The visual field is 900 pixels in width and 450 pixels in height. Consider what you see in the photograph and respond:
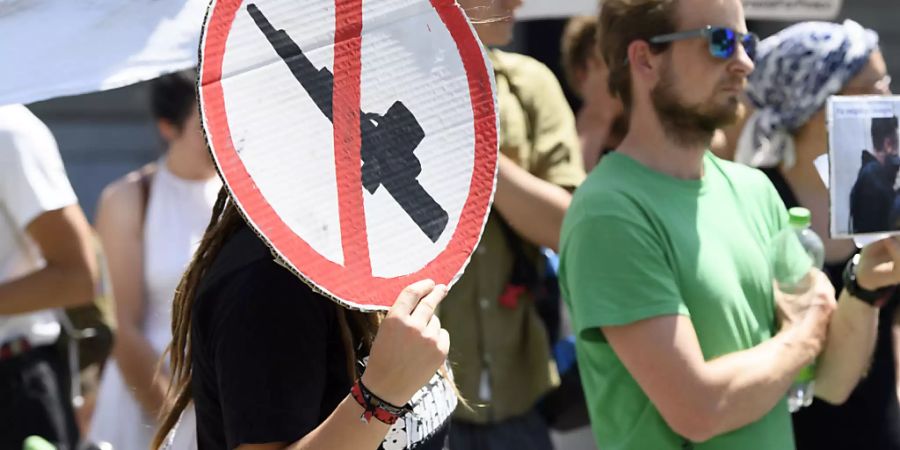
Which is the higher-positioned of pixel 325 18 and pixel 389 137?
pixel 325 18

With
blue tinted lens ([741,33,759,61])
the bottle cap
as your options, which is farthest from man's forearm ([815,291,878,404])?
blue tinted lens ([741,33,759,61])

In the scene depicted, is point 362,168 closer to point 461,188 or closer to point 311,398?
point 461,188

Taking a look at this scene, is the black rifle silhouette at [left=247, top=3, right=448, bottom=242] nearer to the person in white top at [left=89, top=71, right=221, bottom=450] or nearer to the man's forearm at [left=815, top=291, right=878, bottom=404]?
the man's forearm at [left=815, top=291, right=878, bottom=404]

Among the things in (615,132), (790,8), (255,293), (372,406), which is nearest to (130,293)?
(615,132)

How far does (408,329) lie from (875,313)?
1660 millimetres

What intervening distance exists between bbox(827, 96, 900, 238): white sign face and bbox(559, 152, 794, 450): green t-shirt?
20 cm

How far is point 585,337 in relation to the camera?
2766mm

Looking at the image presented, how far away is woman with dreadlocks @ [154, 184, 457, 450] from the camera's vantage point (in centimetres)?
168

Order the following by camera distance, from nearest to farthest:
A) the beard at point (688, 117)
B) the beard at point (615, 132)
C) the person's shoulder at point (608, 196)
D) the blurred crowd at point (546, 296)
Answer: the blurred crowd at point (546, 296) → the person's shoulder at point (608, 196) → the beard at point (688, 117) → the beard at point (615, 132)

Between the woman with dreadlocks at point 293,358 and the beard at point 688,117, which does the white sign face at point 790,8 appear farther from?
the woman with dreadlocks at point 293,358

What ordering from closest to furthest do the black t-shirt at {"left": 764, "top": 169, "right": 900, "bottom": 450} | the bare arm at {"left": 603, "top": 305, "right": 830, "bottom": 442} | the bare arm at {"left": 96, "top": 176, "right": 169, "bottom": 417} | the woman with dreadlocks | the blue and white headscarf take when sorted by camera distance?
1. the woman with dreadlocks
2. the bare arm at {"left": 603, "top": 305, "right": 830, "bottom": 442}
3. the black t-shirt at {"left": 764, "top": 169, "right": 900, "bottom": 450}
4. the blue and white headscarf
5. the bare arm at {"left": 96, "top": 176, "right": 169, "bottom": 417}

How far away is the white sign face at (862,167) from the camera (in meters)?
2.79

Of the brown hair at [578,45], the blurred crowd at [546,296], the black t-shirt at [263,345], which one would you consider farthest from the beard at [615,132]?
the black t-shirt at [263,345]

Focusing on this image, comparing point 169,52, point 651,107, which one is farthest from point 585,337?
point 169,52
